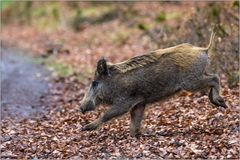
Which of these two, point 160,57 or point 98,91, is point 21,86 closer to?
point 98,91

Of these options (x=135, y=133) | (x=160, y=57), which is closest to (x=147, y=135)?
(x=135, y=133)

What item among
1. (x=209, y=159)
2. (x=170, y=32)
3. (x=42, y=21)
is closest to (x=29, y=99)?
(x=170, y=32)

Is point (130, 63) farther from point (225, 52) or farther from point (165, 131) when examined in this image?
point (225, 52)

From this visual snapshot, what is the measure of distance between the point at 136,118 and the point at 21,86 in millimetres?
7084

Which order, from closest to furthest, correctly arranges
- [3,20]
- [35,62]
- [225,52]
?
1. [225,52]
2. [35,62]
3. [3,20]

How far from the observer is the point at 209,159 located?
7168mm

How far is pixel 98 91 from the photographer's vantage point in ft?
28.7

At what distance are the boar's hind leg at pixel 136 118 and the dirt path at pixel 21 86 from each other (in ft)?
11.9

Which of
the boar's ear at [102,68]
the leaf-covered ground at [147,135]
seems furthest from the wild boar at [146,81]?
the leaf-covered ground at [147,135]

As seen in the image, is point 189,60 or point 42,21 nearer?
point 189,60

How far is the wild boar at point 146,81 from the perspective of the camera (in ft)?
28.0

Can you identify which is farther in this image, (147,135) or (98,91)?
(98,91)

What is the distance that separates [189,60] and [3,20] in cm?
2802

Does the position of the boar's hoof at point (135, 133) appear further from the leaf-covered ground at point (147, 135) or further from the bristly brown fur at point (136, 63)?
the bristly brown fur at point (136, 63)
